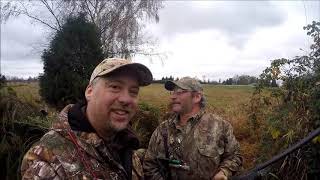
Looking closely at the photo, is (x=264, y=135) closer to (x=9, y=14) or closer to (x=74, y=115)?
(x=74, y=115)

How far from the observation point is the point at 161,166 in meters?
4.57

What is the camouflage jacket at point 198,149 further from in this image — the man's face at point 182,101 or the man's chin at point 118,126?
the man's chin at point 118,126

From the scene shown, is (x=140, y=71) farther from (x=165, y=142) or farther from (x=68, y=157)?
(x=165, y=142)

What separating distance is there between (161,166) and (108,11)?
16813mm

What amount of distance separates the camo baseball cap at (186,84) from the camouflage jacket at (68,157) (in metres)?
2.62

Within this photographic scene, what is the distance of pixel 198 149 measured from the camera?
182 inches

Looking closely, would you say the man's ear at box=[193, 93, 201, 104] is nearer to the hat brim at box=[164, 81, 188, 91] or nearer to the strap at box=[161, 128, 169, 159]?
the hat brim at box=[164, 81, 188, 91]

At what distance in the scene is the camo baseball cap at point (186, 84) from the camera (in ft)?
16.3

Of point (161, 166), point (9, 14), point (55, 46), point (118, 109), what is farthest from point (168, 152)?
point (9, 14)

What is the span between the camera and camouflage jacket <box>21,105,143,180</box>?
211 cm

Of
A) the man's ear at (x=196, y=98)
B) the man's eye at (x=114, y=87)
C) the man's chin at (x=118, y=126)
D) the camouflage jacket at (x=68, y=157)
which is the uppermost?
the man's eye at (x=114, y=87)

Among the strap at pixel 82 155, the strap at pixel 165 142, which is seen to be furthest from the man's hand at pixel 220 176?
the strap at pixel 82 155

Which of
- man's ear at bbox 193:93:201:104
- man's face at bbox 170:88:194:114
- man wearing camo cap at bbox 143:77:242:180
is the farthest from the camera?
man's ear at bbox 193:93:201:104

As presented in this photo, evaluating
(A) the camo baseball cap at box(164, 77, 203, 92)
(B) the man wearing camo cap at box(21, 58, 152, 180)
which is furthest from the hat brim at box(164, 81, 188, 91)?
(B) the man wearing camo cap at box(21, 58, 152, 180)
